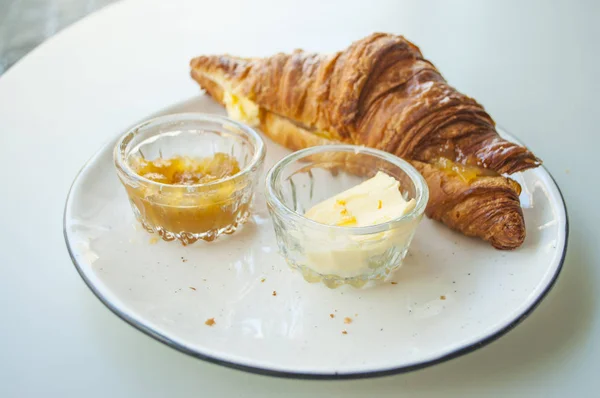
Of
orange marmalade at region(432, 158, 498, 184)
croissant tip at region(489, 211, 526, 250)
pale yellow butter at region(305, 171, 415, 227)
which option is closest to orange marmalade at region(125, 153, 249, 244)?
pale yellow butter at region(305, 171, 415, 227)

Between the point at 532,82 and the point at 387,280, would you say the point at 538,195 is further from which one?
the point at 532,82

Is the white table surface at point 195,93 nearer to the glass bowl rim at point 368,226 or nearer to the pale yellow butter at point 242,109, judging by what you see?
the pale yellow butter at point 242,109

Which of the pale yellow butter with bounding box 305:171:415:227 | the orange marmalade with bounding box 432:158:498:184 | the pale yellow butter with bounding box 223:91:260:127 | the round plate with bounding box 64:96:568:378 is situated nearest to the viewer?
Result: the round plate with bounding box 64:96:568:378

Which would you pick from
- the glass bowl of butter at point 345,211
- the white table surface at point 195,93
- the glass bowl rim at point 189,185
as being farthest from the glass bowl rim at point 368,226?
the white table surface at point 195,93

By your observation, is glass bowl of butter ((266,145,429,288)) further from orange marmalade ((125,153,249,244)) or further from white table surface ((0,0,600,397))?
white table surface ((0,0,600,397))

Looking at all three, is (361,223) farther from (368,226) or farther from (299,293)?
(299,293)

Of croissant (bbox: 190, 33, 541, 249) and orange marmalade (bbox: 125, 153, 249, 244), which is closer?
orange marmalade (bbox: 125, 153, 249, 244)

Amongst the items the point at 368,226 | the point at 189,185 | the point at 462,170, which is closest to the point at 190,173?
the point at 189,185
